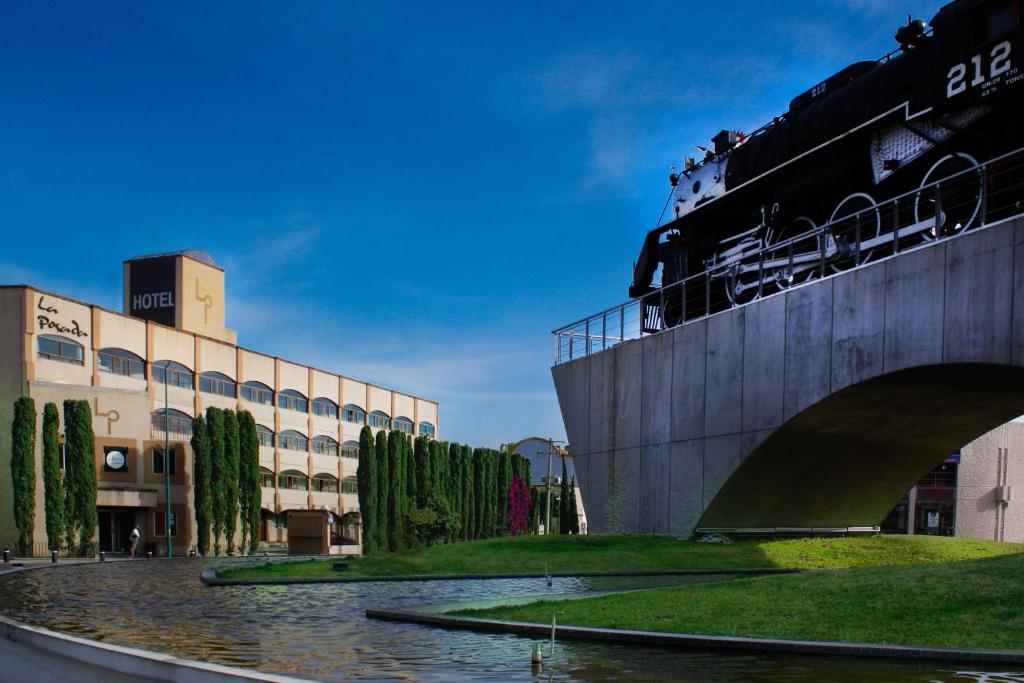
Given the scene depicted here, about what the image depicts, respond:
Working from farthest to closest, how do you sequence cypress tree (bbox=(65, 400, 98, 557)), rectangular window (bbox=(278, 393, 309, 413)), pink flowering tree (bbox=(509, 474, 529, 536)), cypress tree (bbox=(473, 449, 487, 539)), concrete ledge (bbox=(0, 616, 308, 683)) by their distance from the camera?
pink flowering tree (bbox=(509, 474, 529, 536)), rectangular window (bbox=(278, 393, 309, 413)), cypress tree (bbox=(473, 449, 487, 539)), cypress tree (bbox=(65, 400, 98, 557)), concrete ledge (bbox=(0, 616, 308, 683))

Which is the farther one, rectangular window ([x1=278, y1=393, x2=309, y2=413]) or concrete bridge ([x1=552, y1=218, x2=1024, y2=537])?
rectangular window ([x1=278, y1=393, x2=309, y2=413])

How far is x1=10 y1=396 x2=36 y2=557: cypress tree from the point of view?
4369 centimetres

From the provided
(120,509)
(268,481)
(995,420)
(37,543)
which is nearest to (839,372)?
(995,420)

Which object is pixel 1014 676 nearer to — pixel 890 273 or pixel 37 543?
pixel 890 273

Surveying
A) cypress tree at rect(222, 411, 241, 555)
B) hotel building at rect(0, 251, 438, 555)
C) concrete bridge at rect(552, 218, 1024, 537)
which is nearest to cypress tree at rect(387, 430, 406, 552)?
hotel building at rect(0, 251, 438, 555)

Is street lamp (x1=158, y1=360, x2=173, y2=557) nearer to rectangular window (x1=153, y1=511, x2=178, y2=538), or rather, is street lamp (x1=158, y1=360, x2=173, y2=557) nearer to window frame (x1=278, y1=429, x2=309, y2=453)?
rectangular window (x1=153, y1=511, x2=178, y2=538)

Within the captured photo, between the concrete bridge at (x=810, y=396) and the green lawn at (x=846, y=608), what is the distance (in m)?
4.34

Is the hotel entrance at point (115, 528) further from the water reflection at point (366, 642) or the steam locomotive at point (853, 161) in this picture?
the steam locomotive at point (853, 161)

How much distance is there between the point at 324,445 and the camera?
228ft

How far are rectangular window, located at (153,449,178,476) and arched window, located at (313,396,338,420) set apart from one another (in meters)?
16.0

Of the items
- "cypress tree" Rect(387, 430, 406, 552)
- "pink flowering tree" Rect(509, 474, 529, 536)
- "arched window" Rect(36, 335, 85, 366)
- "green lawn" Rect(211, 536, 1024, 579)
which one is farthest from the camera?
"pink flowering tree" Rect(509, 474, 529, 536)

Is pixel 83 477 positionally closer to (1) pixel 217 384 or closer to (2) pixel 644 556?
(1) pixel 217 384

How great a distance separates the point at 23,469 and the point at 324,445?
2704 centimetres

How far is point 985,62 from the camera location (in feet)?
52.3
